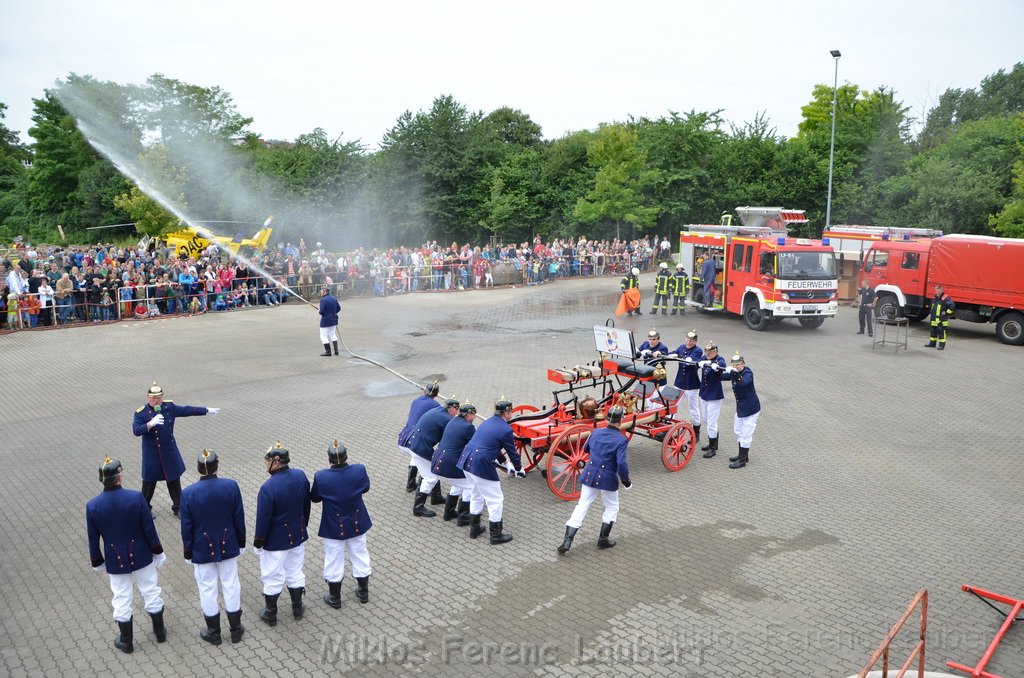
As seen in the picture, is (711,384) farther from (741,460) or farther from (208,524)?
(208,524)

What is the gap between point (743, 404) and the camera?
11.5 m

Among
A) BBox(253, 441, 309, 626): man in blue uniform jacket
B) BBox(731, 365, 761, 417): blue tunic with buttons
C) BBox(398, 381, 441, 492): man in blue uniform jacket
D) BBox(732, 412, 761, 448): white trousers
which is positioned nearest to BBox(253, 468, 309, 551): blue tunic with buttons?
BBox(253, 441, 309, 626): man in blue uniform jacket

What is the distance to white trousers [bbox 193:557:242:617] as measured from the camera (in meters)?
6.96

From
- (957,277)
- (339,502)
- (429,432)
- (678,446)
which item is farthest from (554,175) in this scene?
(339,502)

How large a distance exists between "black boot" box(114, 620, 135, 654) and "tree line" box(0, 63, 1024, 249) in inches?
1318

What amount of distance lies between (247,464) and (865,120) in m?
44.9

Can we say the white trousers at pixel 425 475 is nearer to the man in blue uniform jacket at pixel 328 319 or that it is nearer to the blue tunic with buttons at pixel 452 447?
the blue tunic with buttons at pixel 452 447

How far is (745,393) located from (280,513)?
701cm

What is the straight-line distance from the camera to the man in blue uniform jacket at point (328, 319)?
18.5 m

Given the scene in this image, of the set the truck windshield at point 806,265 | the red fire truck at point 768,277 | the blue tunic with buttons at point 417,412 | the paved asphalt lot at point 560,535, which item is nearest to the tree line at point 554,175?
the red fire truck at point 768,277

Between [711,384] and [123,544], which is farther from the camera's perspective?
[711,384]

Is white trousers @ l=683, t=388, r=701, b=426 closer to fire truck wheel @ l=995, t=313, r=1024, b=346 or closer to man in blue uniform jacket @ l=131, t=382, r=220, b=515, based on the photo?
man in blue uniform jacket @ l=131, t=382, r=220, b=515

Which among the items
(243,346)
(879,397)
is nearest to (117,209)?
(243,346)

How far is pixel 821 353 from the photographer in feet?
65.8
